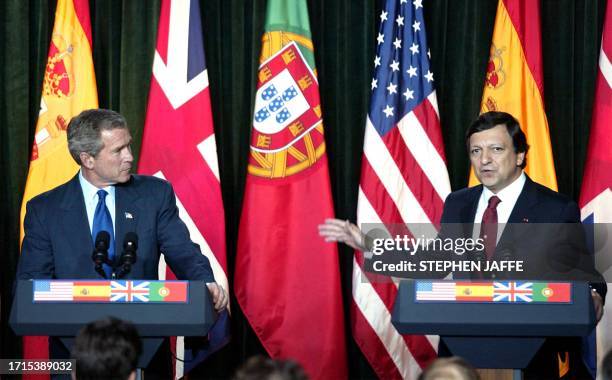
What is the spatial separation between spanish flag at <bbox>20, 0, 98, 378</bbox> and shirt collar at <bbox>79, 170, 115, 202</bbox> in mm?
1616

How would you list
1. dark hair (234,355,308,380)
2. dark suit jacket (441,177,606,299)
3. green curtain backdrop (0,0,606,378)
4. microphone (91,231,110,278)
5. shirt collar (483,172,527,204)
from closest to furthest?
dark hair (234,355,308,380) < microphone (91,231,110,278) < dark suit jacket (441,177,606,299) < shirt collar (483,172,527,204) < green curtain backdrop (0,0,606,378)

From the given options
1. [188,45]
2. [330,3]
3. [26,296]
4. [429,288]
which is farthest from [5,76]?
[429,288]

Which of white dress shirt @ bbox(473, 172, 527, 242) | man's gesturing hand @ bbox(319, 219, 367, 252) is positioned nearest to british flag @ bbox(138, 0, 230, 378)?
white dress shirt @ bbox(473, 172, 527, 242)

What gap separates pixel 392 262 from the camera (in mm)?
3842

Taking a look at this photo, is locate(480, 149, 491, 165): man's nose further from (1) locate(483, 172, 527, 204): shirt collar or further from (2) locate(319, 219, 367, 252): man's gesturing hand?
(2) locate(319, 219, 367, 252): man's gesturing hand

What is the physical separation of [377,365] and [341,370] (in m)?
0.22

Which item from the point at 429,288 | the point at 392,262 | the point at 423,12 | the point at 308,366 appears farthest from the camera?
the point at 423,12

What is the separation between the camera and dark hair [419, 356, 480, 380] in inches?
84.5

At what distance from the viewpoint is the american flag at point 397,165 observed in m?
5.56

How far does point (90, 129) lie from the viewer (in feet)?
13.0

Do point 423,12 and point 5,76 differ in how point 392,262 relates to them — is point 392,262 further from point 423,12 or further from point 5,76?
point 5,76

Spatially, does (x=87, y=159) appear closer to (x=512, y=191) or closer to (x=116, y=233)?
(x=116, y=233)

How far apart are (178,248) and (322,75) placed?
253 cm

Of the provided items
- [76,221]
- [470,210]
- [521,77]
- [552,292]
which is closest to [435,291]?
[552,292]
